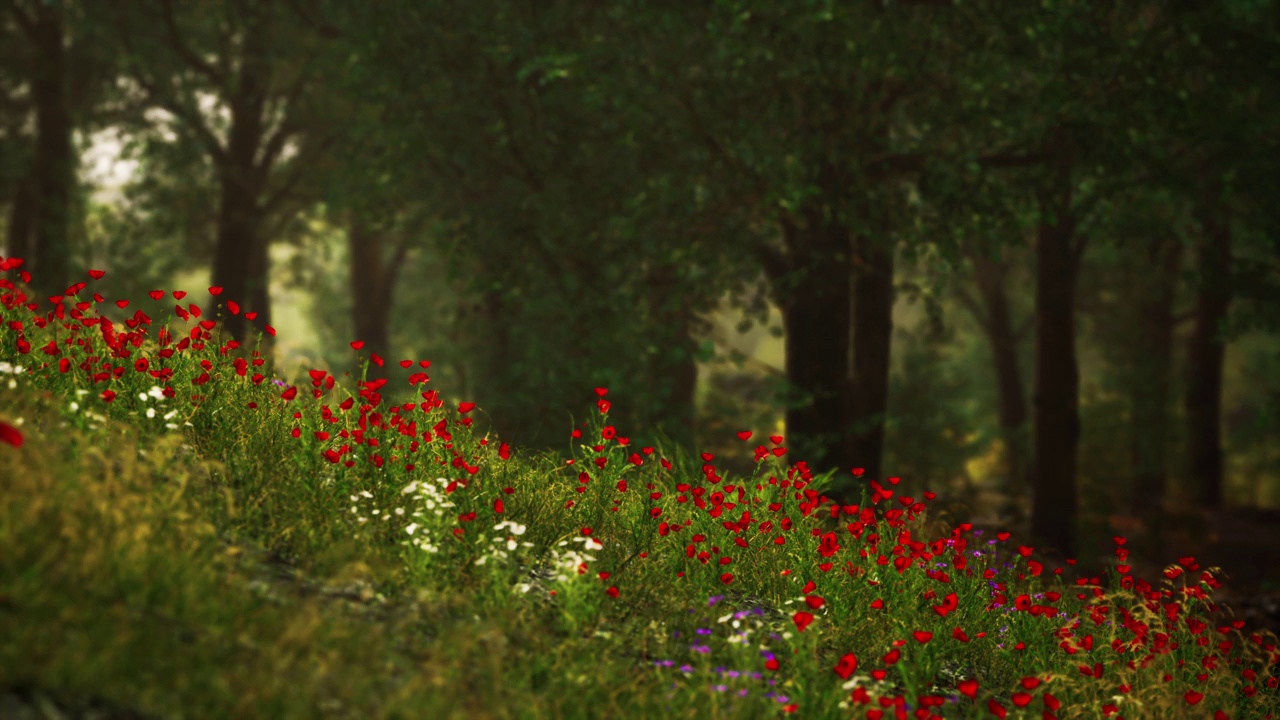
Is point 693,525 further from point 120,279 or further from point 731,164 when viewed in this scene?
point 120,279

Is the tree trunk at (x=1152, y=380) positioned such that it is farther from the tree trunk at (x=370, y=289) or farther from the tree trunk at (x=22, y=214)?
the tree trunk at (x=22, y=214)

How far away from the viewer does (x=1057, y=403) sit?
545 inches

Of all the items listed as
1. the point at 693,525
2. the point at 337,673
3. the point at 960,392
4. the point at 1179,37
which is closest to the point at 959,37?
the point at 1179,37

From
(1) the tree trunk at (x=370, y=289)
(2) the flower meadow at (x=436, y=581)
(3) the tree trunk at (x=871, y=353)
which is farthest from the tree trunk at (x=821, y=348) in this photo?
(1) the tree trunk at (x=370, y=289)

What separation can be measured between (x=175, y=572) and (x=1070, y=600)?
5146mm

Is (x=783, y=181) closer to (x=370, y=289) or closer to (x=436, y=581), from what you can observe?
(x=436, y=581)

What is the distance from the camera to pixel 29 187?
A: 23.1 m

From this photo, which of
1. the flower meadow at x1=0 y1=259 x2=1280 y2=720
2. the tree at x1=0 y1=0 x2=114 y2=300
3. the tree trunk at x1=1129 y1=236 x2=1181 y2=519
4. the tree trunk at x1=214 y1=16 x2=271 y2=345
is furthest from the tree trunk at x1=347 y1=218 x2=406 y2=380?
the flower meadow at x1=0 y1=259 x2=1280 y2=720

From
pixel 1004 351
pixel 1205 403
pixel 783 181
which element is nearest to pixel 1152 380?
pixel 1205 403

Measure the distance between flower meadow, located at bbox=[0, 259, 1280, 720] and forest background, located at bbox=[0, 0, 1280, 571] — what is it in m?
0.76

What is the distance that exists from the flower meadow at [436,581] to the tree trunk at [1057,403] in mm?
7342

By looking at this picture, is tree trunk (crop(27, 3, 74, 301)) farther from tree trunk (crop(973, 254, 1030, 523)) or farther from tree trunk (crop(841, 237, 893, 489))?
tree trunk (crop(973, 254, 1030, 523))

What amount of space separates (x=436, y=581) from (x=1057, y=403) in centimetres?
1108

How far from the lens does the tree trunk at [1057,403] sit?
13828 millimetres
